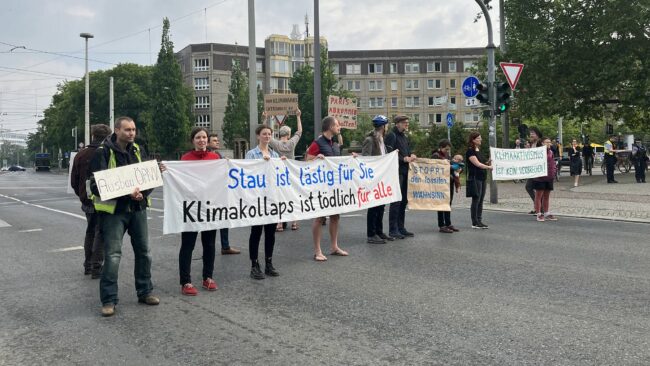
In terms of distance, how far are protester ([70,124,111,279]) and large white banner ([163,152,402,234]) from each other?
127 centimetres

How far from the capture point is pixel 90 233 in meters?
7.55

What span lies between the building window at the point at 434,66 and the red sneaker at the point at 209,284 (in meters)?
99.9

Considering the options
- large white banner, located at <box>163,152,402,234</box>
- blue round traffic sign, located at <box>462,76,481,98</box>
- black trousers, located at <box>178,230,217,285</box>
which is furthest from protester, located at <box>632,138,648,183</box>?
black trousers, located at <box>178,230,217,285</box>

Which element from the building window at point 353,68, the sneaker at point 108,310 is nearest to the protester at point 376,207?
the sneaker at point 108,310

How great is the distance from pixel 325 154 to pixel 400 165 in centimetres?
232

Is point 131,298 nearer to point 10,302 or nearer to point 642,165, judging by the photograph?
point 10,302

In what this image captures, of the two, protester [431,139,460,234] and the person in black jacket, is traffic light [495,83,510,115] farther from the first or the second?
the person in black jacket

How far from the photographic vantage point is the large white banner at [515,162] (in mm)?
13116

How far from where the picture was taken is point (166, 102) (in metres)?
66.9

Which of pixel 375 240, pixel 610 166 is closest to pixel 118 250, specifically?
pixel 375 240

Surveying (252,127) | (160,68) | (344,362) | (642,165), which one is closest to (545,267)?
(344,362)

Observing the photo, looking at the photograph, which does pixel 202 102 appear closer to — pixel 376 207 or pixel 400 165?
pixel 400 165

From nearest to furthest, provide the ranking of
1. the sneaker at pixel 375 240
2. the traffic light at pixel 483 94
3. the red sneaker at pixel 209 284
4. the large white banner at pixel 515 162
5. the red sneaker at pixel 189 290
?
1. the red sneaker at pixel 189 290
2. the red sneaker at pixel 209 284
3. the sneaker at pixel 375 240
4. the large white banner at pixel 515 162
5. the traffic light at pixel 483 94

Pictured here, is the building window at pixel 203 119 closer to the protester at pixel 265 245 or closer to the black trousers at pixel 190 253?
the protester at pixel 265 245
